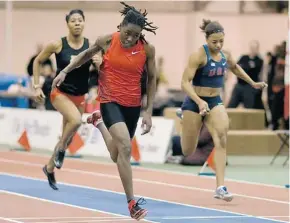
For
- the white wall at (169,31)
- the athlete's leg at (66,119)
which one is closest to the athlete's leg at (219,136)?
the athlete's leg at (66,119)

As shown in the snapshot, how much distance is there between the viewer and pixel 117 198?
41.9 ft

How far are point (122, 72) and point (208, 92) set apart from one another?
7.82 feet

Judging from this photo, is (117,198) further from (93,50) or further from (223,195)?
(93,50)

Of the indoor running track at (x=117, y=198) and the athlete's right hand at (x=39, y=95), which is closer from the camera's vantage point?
the indoor running track at (x=117, y=198)

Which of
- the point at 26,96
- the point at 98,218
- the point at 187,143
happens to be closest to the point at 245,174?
the point at 187,143

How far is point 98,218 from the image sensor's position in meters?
10.8

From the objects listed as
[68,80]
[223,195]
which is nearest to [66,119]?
[68,80]

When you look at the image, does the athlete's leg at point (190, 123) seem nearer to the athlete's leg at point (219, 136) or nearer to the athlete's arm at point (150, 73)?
the athlete's leg at point (219, 136)

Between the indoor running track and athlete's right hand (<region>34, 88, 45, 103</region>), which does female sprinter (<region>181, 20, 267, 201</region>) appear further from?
athlete's right hand (<region>34, 88, 45, 103</region>)

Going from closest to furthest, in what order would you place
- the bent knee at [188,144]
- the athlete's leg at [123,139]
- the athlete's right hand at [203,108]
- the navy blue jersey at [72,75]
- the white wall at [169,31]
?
the athlete's leg at [123,139] → the athlete's right hand at [203,108] → the bent knee at [188,144] → the navy blue jersey at [72,75] → the white wall at [169,31]

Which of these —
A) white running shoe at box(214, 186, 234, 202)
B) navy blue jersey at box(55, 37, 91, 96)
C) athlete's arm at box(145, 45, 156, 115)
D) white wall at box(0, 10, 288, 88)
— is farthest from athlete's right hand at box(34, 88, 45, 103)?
white wall at box(0, 10, 288, 88)

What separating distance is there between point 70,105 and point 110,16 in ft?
63.9

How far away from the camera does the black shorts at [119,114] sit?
421 inches

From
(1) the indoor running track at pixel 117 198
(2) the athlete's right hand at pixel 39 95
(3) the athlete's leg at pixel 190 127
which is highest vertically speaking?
(2) the athlete's right hand at pixel 39 95
